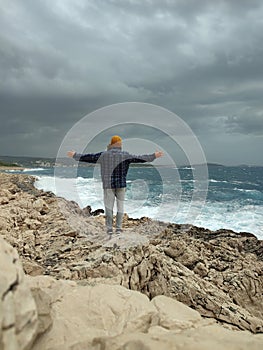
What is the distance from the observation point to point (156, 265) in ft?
16.1

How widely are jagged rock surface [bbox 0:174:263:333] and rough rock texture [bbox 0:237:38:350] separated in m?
2.04

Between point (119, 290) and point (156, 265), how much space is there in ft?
4.95

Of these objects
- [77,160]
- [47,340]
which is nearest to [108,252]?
[77,160]

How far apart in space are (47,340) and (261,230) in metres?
14.1

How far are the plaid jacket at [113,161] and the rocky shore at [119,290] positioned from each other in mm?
1208

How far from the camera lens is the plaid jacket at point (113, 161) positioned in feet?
20.0

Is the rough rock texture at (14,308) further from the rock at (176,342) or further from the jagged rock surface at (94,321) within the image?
the rock at (176,342)

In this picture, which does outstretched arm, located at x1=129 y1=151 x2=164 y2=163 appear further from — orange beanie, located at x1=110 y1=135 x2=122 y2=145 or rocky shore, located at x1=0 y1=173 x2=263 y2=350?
rocky shore, located at x1=0 y1=173 x2=263 y2=350

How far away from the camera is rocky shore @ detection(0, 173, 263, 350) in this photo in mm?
2152

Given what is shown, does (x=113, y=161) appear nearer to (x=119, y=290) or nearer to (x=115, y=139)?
(x=115, y=139)

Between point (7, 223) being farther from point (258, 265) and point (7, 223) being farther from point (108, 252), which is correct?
point (258, 265)

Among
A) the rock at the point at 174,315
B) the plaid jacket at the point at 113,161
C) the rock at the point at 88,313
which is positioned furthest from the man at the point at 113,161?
the rock at the point at 174,315

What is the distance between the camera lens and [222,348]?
215cm

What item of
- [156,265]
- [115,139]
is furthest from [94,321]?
[115,139]
